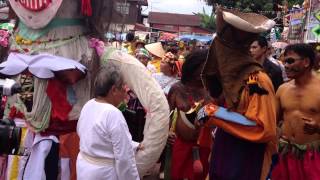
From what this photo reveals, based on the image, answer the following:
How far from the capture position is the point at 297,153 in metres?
3.80

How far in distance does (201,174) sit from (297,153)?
0.75 meters

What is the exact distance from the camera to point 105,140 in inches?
117

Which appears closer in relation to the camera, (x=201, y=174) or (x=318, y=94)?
(x=318, y=94)

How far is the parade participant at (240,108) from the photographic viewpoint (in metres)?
3.12

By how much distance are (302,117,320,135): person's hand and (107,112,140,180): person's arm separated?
54.8 inches

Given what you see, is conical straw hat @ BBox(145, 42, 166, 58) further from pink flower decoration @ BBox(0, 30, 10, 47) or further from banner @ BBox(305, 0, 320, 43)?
pink flower decoration @ BBox(0, 30, 10, 47)

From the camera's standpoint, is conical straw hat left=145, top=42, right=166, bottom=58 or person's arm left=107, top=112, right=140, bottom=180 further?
conical straw hat left=145, top=42, right=166, bottom=58

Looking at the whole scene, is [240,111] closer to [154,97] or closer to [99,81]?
[154,97]

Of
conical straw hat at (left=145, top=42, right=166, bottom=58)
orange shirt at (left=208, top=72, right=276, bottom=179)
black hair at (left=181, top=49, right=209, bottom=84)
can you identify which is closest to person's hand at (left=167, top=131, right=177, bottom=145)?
black hair at (left=181, top=49, right=209, bottom=84)

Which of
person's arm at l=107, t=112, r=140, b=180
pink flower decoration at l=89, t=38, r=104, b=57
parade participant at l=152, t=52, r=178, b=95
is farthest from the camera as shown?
parade participant at l=152, t=52, r=178, b=95

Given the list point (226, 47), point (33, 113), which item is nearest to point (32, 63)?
point (33, 113)

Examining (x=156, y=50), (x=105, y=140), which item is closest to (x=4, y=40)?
(x=105, y=140)

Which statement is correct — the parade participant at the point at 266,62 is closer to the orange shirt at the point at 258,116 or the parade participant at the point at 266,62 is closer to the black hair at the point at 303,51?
the black hair at the point at 303,51

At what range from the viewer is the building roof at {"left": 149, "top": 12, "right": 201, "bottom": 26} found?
191ft
